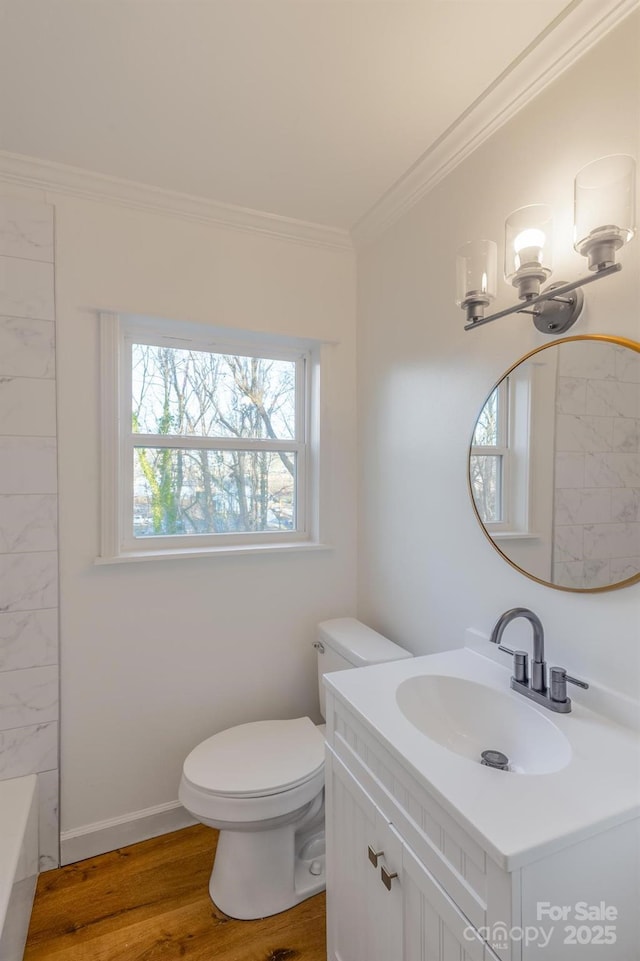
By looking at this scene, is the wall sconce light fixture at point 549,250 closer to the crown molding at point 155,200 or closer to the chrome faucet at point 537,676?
the chrome faucet at point 537,676

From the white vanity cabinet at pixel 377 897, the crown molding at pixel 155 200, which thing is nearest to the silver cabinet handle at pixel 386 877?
the white vanity cabinet at pixel 377 897

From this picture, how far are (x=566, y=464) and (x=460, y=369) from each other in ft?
1.62

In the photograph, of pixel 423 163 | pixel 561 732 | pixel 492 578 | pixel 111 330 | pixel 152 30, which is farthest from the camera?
pixel 111 330

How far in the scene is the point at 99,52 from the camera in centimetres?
116

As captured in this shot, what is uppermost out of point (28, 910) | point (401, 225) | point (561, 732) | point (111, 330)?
point (401, 225)

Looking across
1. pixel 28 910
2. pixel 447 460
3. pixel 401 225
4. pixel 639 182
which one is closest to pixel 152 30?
pixel 401 225

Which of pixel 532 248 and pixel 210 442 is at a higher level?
pixel 532 248

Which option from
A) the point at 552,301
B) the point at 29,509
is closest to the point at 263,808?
the point at 29,509

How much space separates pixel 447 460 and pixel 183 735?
57.7 inches

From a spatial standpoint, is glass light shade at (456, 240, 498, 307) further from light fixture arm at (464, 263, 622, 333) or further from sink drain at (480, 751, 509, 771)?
sink drain at (480, 751, 509, 771)

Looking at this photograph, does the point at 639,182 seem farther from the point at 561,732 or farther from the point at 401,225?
the point at 561,732

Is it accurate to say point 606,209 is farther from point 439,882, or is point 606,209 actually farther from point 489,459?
point 439,882

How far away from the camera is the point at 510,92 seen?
125 centimetres

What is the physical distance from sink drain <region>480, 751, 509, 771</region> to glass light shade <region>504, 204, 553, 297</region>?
1072 mm
